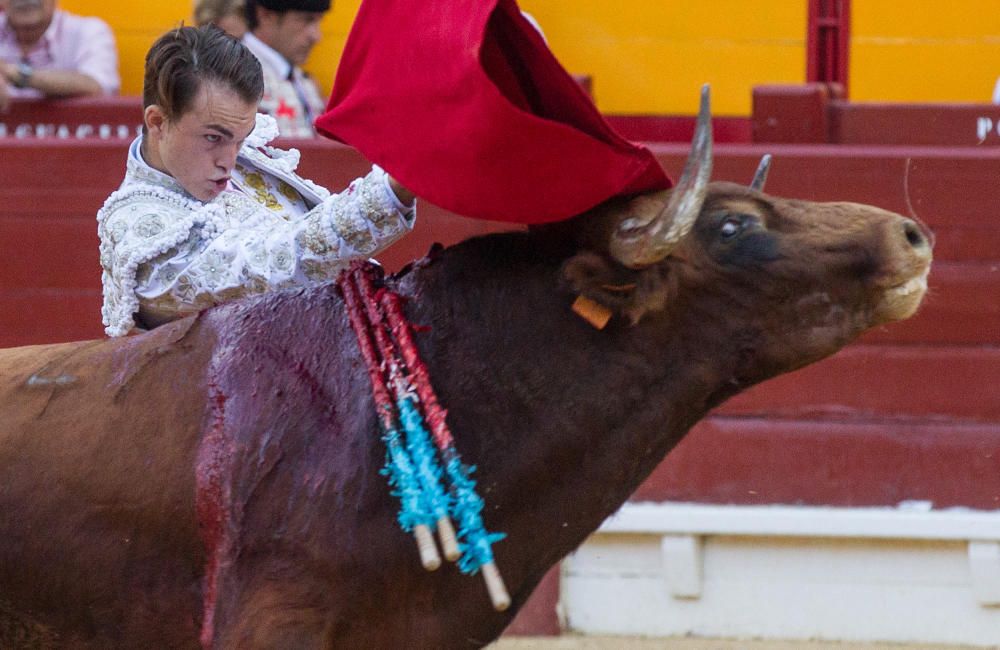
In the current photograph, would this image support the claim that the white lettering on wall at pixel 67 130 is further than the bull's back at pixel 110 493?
Yes

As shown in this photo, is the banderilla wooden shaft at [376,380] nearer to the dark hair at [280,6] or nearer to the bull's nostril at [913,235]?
the bull's nostril at [913,235]

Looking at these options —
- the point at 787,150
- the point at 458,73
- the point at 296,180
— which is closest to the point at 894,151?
the point at 787,150

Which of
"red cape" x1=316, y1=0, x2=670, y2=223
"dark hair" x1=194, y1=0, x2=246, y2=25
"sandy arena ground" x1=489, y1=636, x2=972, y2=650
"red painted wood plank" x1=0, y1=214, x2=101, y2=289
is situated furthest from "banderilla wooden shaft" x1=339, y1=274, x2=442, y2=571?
"dark hair" x1=194, y1=0, x2=246, y2=25

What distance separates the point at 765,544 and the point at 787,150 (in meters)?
1.17

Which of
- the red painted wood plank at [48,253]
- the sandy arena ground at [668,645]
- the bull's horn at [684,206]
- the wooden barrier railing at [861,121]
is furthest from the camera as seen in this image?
the red painted wood plank at [48,253]

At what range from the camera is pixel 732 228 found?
257 centimetres

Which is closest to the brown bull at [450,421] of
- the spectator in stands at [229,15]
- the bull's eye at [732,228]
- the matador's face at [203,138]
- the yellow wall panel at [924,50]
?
the bull's eye at [732,228]

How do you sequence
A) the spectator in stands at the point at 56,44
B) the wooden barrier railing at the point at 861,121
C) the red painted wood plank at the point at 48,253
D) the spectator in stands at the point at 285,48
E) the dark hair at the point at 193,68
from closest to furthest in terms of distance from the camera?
1. the dark hair at the point at 193,68
2. the wooden barrier railing at the point at 861,121
3. the red painted wood plank at the point at 48,253
4. the spectator in stands at the point at 285,48
5. the spectator in stands at the point at 56,44

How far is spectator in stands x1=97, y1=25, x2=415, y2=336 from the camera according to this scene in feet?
8.68

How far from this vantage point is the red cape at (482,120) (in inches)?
97.7

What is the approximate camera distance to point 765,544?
482 centimetres

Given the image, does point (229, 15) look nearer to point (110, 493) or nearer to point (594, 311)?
point (110, 493)

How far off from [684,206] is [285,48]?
3.18m

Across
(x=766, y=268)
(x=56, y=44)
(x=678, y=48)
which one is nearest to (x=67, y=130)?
(x=56, y=44)
